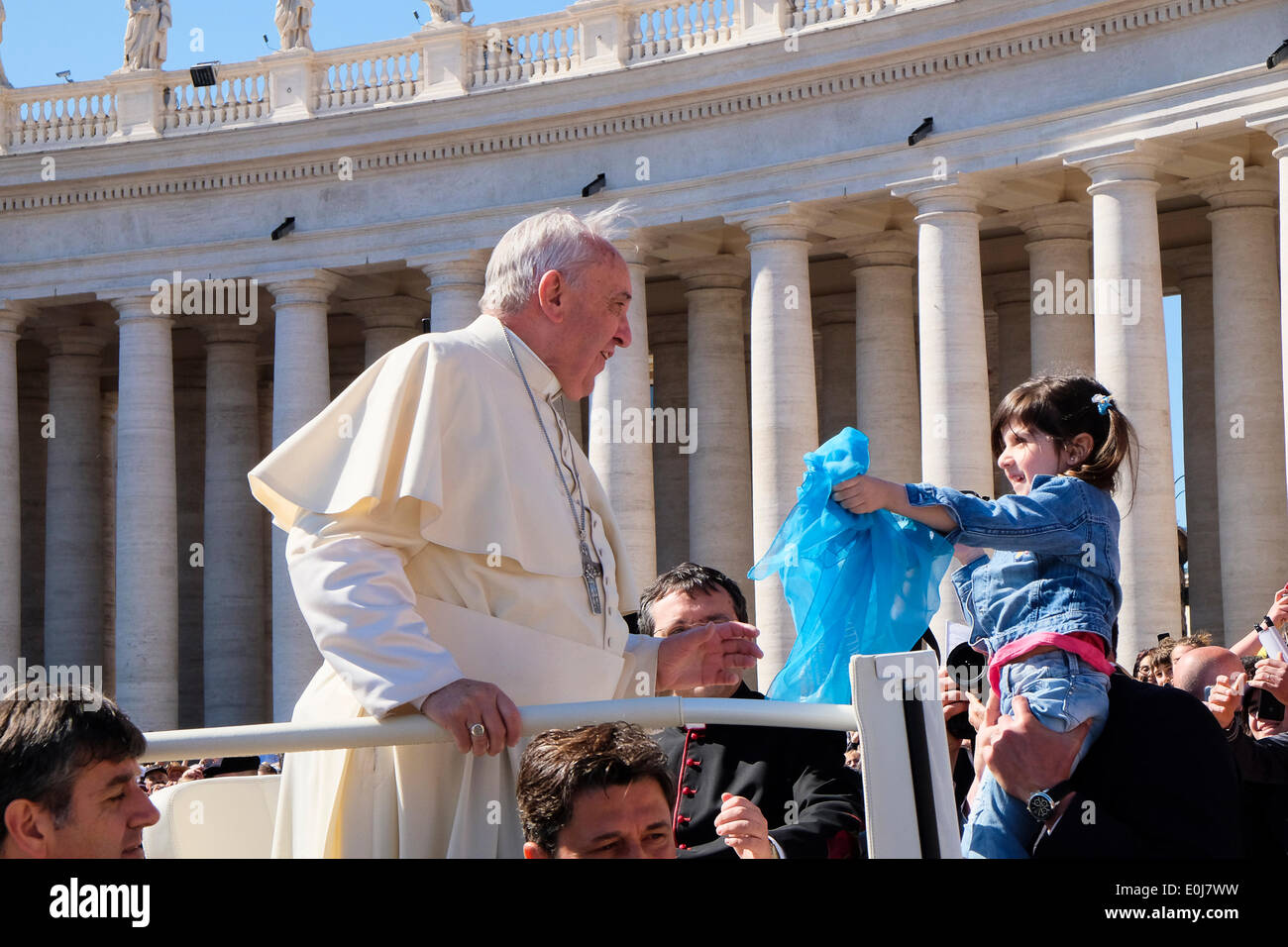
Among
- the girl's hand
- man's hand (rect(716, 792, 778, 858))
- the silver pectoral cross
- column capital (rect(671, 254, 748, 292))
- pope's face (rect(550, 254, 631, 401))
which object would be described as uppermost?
column capital (rect(671, 254, 748, 292))

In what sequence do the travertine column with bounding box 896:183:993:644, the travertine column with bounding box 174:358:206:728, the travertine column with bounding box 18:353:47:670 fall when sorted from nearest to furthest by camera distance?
the travertine column with bounding box 896:183:993:644 < the travertine column with bounding box 174:358:206:728 < the travertine column with bounding box 18:353:47:670

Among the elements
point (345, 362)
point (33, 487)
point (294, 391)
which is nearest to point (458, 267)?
point (294, 391)

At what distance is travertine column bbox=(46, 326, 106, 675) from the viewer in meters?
78.3

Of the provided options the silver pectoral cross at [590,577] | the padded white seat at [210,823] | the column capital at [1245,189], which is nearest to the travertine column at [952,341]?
the column capital at [1245,189]

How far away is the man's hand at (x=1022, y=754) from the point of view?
9633 mm

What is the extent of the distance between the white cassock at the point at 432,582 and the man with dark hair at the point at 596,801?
0.61m

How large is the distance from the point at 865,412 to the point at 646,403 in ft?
27.4

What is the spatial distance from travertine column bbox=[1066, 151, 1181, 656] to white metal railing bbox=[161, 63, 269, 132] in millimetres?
33648

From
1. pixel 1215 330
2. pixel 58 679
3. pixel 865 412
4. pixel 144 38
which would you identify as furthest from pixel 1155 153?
pixel 58 679

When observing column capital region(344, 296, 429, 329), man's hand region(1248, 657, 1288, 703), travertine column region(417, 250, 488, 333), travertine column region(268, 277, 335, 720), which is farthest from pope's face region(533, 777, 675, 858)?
column capital region(344, 296, 429, 329)

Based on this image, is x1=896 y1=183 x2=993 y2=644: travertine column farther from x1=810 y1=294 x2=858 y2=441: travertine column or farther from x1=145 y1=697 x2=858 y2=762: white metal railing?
x1=145 y1=697 x2=858 y2=762: white metal railing

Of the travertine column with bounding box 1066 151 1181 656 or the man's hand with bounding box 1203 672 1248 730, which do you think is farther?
the travertine column with bounding box 1066 151 1181 656

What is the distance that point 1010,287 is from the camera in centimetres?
7169

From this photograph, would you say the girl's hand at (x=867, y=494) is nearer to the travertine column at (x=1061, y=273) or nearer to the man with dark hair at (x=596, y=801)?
the man with dark hair at (x=596, y=801)
